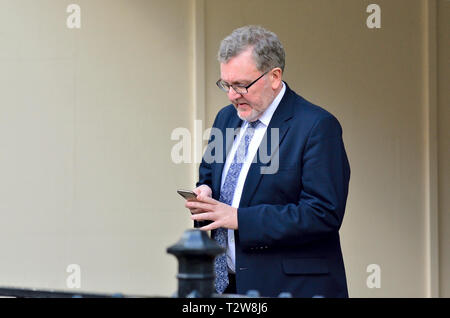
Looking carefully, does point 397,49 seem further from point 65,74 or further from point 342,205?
point 342,205

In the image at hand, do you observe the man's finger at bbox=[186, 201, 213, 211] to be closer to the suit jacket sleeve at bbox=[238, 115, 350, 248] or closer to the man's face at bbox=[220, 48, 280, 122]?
the suit jacket sleeve at bbox=[238, 115, 350, 248]

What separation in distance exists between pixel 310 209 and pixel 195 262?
1.18m

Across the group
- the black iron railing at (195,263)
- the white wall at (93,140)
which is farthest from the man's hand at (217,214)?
the white wall at (93,140)

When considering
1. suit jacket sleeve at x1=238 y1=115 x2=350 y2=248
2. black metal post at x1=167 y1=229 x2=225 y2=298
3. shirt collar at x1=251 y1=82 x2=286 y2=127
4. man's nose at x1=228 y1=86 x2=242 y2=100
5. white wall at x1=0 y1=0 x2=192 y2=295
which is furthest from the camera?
white wall at x1=0 y1=0 x2=192 y2=295

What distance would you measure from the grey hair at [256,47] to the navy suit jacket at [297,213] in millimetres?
209

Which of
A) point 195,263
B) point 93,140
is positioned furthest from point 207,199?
point 93,140

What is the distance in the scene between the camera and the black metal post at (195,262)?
1.98 metres

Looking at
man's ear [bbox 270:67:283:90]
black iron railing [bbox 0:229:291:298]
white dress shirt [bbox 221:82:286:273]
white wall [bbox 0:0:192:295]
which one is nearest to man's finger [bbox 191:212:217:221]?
white dress shirt [bbox 221:82:286:273]

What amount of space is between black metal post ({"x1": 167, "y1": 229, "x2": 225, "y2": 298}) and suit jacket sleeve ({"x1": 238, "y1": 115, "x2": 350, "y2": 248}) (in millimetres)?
1116

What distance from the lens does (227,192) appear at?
11.0ft

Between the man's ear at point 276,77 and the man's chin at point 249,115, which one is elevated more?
the man's ear at point 276,77

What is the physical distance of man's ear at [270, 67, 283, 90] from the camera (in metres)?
3.28

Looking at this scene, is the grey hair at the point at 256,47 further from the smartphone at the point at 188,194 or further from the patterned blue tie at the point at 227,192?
the smartphone at the point at 188,194
